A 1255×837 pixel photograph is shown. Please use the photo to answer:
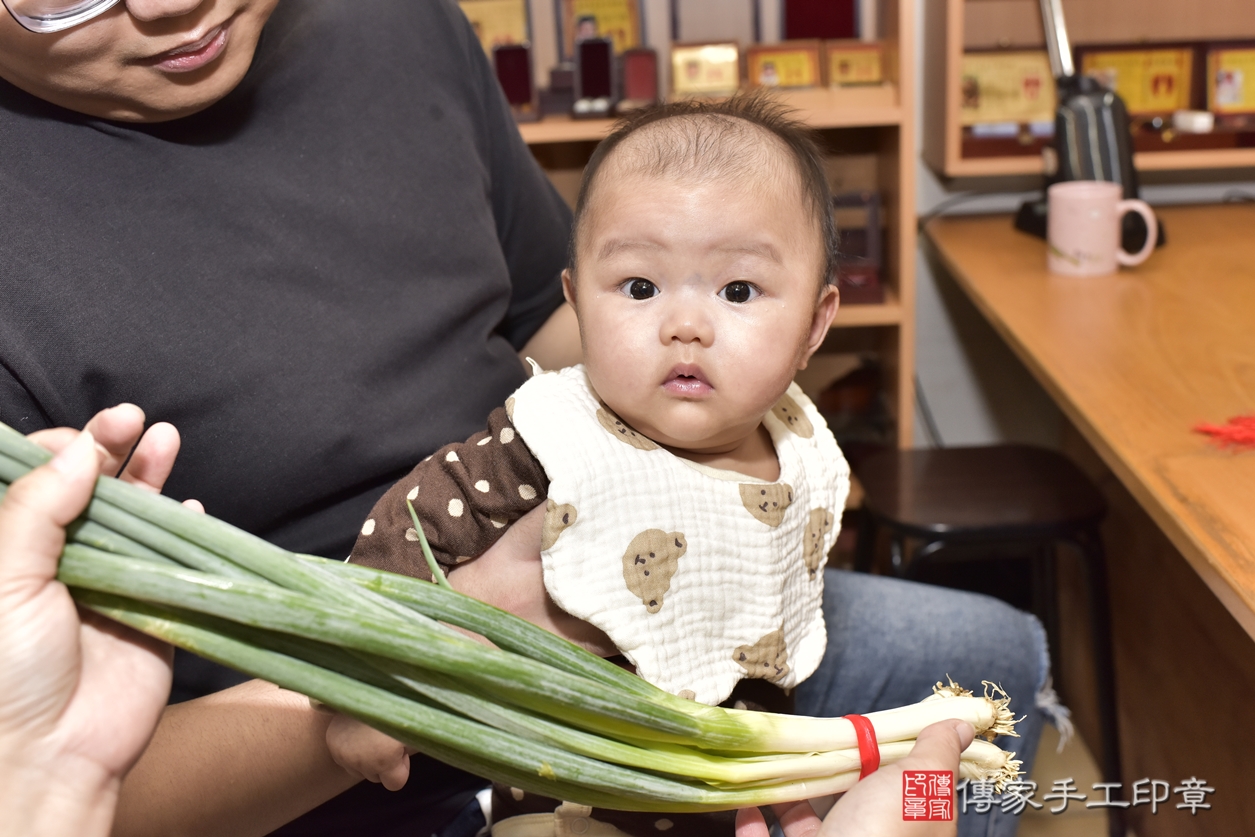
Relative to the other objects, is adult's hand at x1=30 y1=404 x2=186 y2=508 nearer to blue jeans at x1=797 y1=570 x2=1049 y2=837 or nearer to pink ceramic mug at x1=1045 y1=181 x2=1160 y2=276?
blue jeans at x1=797 y1=570 x2=1049 y2=837

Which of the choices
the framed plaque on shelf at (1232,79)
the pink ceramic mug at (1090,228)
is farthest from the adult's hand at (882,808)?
the framed plaque on shelf at (1232,79)

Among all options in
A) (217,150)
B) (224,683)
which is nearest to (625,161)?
(217,150)

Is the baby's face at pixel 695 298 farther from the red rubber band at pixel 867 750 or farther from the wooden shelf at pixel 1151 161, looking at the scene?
the wooden shelf at pixel 1151 161

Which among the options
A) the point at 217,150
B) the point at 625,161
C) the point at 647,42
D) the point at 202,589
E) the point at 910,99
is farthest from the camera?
the point at 647,42

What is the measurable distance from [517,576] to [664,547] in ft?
0.47

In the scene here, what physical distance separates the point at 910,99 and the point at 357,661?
71.9 inches

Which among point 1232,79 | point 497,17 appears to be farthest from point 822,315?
point 1232,79

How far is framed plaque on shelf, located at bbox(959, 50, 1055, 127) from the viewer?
2453 millimetres

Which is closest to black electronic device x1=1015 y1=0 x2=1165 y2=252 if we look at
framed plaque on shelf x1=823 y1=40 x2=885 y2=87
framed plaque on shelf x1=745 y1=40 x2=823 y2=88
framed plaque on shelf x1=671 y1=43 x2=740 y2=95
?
framed plaque on shelf x1=823 y1=40 x2=885 y2=87

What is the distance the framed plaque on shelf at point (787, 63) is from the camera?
2.33 meters

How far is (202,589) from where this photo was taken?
0.65m

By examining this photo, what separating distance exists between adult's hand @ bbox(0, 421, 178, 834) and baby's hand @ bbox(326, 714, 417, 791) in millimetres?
181

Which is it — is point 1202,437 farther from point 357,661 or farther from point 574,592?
point 357,661

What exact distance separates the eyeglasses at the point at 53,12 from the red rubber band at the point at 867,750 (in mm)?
920
